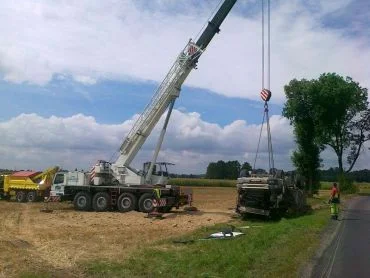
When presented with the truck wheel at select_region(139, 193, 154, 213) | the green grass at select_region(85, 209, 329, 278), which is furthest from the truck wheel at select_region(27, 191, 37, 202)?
the green grass at select_region(85, 209, 329, 278)

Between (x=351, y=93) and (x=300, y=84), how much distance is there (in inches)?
265

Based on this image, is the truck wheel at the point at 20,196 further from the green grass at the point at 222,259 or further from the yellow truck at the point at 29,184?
the green grass at the point at 222,259

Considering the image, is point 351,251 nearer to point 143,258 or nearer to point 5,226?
point 143,258

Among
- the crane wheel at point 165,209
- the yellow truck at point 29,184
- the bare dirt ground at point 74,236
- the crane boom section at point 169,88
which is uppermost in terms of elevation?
the crane boom section at point 169,88

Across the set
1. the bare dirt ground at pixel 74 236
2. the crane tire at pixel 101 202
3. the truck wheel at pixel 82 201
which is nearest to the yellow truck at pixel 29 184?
the truck wheel at pixel 82 201

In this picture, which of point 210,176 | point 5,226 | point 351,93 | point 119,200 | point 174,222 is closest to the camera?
point 5,226

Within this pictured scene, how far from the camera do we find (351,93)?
61.7 meters

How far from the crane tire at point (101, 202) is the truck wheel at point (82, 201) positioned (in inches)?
15.4

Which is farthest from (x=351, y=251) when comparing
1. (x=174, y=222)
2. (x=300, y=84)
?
(x=300, y=84)

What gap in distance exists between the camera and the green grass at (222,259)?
1015cm

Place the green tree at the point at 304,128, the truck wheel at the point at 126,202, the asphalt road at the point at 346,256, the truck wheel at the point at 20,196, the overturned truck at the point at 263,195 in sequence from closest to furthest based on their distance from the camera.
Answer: the asphalt road at the point at 346,256 < the overturned truck at the point at 263,195 < the truck wheel at the point at 126,202 < the truck wheel at the point at 20,196 < the green tree at the point at 304,128

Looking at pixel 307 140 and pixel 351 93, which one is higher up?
A: pixel 351 93

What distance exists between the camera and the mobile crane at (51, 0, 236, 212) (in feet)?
92.1

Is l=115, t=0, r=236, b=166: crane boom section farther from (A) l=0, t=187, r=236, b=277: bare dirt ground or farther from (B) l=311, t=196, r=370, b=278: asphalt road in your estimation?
(B) l=311, t=196, r=370, b=278: asphalt road
